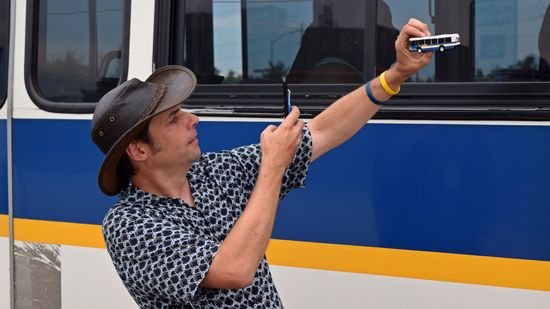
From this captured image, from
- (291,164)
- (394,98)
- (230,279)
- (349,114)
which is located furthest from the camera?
(394,98)

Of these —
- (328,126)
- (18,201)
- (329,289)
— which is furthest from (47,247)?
(328,126)

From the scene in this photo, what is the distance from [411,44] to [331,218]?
826 mm

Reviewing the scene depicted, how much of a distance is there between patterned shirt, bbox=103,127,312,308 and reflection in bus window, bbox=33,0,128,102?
1311 millimetres

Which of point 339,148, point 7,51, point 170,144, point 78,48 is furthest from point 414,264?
point 7,51

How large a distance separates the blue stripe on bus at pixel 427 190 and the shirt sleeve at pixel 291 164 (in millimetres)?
452

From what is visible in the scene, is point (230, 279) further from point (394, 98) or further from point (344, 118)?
point (394, 98)

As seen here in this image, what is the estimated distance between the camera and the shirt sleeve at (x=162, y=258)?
2.17 meters

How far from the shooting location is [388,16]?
10.2 ft

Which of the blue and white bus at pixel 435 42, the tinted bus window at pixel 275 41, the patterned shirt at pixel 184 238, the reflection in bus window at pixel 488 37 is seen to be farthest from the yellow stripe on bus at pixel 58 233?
the blue and white bus at pixel 435 42

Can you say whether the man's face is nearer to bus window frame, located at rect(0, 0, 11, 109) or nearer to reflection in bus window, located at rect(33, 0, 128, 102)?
reflection in bus window, located at rect(33, 0, 128, 102)

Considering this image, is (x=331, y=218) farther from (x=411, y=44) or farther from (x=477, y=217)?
(x=411, y=44)

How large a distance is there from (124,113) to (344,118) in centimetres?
76

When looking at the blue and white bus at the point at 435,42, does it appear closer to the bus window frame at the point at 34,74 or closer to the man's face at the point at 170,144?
the man's face at the point at 170,144

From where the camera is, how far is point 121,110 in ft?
7.78
